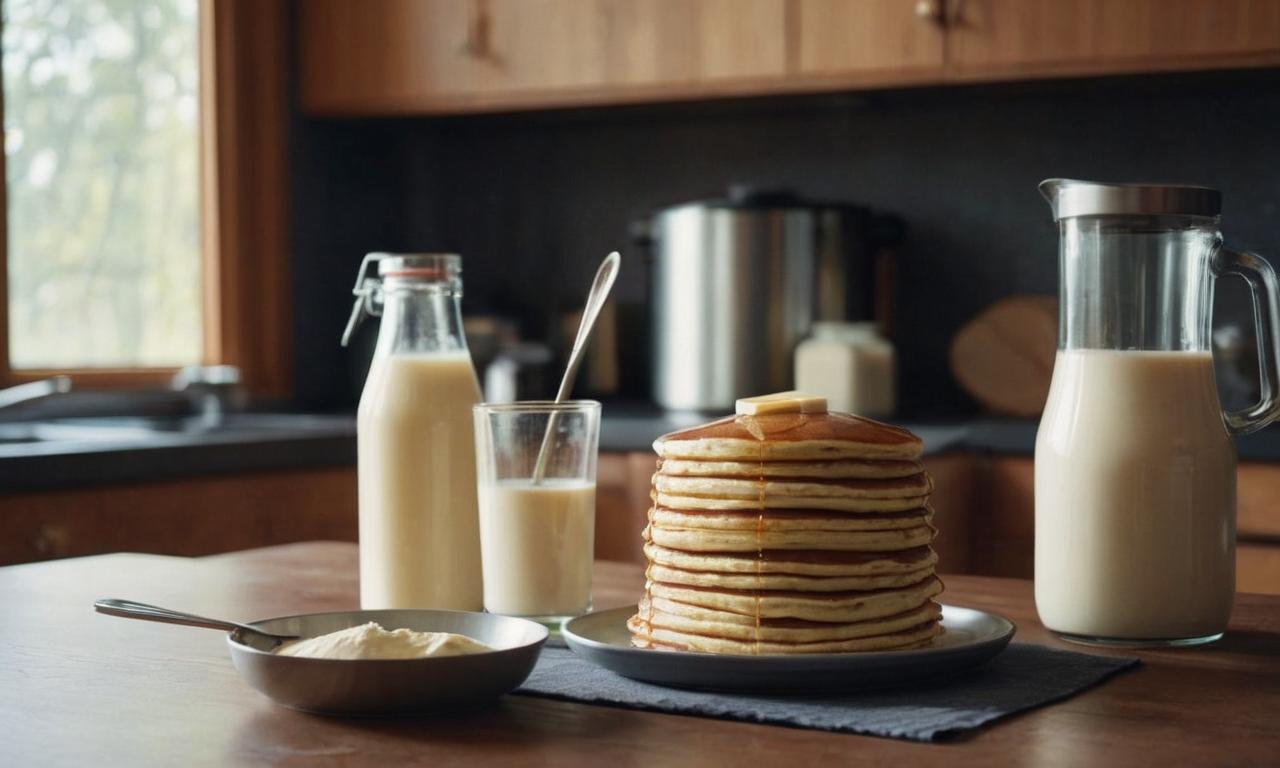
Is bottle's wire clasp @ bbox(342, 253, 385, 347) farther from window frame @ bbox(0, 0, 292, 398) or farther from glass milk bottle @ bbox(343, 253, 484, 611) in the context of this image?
window frame @ bbox(0, 0, 292, 398)

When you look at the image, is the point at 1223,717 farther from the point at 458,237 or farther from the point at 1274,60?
the point at 458,237

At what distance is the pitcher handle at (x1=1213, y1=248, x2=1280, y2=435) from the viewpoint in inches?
38.3

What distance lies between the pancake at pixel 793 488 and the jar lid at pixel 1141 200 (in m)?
0.24

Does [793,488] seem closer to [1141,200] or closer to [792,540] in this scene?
[792,540]

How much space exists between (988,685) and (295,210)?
275 cm

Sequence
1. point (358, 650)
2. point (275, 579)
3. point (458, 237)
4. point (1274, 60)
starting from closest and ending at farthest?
point (358, 650) → point (275, 579) → point (1274, 60) → point (458, 237)

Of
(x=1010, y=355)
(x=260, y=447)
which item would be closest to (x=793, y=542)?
(x=260, y=447)

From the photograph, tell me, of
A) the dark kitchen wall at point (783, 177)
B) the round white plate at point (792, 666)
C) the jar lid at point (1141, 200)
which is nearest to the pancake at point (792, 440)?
the round white plate at point (792, 666)

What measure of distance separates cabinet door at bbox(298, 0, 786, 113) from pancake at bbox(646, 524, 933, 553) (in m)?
2.14

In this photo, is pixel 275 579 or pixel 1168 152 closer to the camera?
pixel 275 579

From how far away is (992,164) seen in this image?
3059 millimetres

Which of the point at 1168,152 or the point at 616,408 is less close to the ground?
the point at 1168,152

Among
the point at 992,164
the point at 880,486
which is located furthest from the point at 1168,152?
the point at 880,486

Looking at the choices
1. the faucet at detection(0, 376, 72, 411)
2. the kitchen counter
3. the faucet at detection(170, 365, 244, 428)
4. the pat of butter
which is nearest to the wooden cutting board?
the kitchen counter
